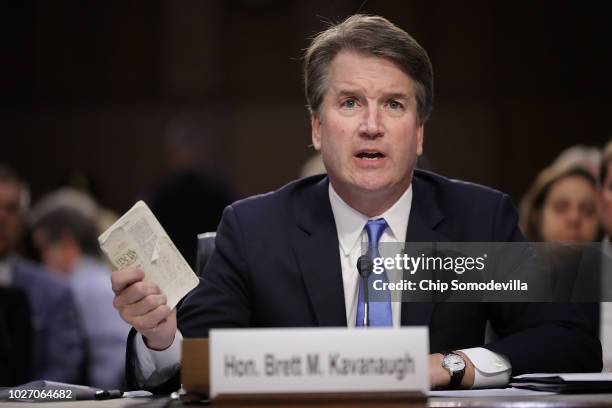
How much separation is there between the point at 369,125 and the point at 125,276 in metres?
0.77

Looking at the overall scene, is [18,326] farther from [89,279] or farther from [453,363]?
[453,363]

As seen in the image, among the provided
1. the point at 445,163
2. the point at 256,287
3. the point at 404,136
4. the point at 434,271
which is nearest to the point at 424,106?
the point at 404,136

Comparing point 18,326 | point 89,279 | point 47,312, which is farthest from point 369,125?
point 89,279

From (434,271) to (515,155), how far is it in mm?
5743

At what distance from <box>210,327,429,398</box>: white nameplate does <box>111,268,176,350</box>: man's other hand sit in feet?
1.34

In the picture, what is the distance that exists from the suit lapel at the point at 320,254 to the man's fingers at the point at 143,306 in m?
0.48

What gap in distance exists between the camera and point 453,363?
2166mm

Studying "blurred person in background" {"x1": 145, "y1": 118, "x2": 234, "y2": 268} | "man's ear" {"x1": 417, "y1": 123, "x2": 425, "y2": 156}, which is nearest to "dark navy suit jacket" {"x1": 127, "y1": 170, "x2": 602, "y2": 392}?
"man's ear" {"x1": 417, "y1": 123, "x2": 425, "y2": 156}

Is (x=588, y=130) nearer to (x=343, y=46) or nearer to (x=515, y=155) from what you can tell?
(x=515, y=155)

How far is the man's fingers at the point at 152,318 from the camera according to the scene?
2.08 m

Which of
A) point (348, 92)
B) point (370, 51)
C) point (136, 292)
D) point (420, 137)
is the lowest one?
point (136, 292)

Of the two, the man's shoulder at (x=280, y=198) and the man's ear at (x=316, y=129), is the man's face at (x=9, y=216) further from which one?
the man's ear at (x=316, y=129)

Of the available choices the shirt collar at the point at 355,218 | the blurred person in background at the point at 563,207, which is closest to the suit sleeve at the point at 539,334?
the shirt collar at the point at 355,218

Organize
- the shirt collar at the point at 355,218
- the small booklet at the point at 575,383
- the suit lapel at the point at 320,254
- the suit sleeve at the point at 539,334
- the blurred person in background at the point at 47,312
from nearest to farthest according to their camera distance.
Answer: the small booklet at the point at 575,383 < the suit sleeve at the point at 539,334 < the suit lapel at the point at 320,254 < the shirt collar at the point at 355,218 < the blurred person in background at the point at 47,312
